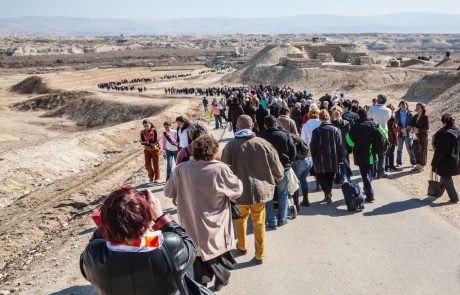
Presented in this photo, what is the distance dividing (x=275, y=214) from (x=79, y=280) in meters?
3.12

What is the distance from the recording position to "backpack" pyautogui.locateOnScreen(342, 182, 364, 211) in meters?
7.73

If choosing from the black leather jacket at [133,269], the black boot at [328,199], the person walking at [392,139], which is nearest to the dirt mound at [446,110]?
the person walking at [392,139]

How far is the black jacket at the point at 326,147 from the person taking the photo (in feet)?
25.0

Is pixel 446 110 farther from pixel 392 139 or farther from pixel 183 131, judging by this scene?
pixel 183 131

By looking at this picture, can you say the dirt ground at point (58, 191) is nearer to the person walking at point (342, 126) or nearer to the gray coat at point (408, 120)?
the gray coat at point (408, 120)

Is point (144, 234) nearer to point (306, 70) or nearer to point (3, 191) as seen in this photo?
point (3, 191)

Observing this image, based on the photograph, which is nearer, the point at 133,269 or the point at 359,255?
the point at 133,269

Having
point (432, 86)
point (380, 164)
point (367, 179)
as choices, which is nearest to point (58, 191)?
point (380, 164)

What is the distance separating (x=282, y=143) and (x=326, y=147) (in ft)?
4.02

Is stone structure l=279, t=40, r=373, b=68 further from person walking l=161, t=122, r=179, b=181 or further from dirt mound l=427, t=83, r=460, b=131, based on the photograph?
person walking l=161, t=122, r=179, b=181

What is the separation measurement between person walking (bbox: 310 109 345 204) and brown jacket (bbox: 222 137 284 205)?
6.91 feet

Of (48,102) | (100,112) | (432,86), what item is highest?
(432,86)

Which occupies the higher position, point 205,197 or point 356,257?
point 205,197

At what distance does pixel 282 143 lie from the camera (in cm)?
675
